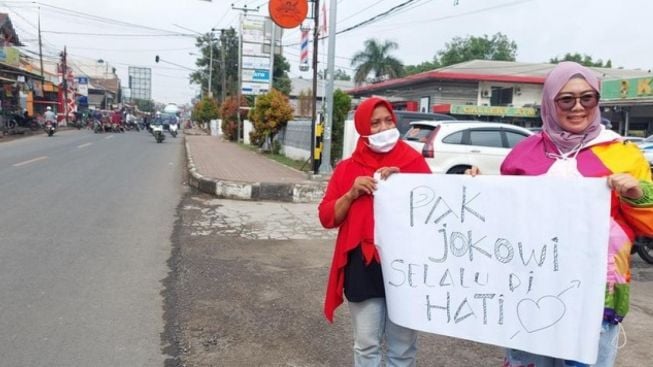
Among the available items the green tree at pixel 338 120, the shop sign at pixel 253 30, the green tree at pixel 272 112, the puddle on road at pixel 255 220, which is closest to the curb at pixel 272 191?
the puddle on road at pixel 255 220

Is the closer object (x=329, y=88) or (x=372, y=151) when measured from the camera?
(x=372, y=151)

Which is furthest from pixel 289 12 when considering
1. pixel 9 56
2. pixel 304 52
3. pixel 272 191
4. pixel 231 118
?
pixel 9 56

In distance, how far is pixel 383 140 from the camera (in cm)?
259

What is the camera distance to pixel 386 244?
2.59 meters

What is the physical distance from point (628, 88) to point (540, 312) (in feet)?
87.6

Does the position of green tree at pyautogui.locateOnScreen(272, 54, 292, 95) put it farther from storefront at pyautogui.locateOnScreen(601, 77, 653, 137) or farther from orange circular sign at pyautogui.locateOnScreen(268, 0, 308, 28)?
orange circular sign at pyautogui.locateOnScreen(268, 0, 308, 28)

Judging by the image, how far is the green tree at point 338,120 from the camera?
49.8 ft

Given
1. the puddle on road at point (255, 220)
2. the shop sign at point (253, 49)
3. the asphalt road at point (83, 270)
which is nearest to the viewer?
the asphalt road at point (83, 270)

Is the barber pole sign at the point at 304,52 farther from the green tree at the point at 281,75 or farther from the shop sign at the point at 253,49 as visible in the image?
the green tree at the point at 281,75

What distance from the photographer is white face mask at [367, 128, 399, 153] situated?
2.58 m

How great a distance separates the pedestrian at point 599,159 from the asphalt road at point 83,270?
9.00ft

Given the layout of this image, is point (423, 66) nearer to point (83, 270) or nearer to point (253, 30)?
point (253, 30)

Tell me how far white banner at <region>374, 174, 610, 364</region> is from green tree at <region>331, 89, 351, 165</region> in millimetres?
12585

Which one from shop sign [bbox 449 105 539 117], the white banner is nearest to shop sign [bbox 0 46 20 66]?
shop sign [bbox 449 105 539 117]
